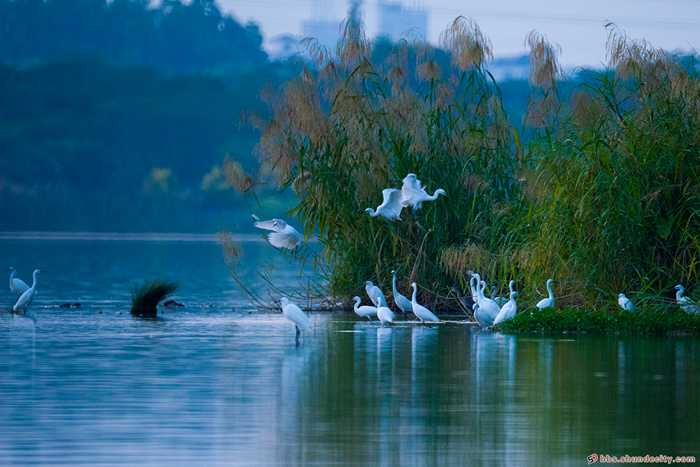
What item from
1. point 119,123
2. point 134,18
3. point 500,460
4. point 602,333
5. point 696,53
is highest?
point 134,18

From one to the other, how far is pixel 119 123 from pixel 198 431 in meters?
86.8

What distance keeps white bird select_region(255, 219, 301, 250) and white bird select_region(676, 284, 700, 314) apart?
651cm

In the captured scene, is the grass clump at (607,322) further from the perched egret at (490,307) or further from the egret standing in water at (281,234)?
the egret standing in water at (281,234)

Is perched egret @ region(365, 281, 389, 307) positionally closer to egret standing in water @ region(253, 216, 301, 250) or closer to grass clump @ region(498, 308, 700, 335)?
egret standing in water @ region(253, 216, 301, 250)

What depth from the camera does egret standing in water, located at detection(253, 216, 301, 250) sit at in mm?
16938

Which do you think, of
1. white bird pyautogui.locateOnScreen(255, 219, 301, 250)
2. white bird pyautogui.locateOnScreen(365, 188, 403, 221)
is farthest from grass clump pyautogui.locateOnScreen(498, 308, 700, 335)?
white bird pyautogui.locateOnScreen(255, 219, 301, 250)

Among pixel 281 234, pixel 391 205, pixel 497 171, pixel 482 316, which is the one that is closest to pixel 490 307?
pixel 482 316

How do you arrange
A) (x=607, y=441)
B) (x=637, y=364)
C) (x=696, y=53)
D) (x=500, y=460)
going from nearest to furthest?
1. (x=500, y=460)
2. (x=607, y=441)
3. (x=637, y=364)
4. (x=696, y=53)

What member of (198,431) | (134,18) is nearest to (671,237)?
(198,431)

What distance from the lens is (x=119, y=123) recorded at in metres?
90.5

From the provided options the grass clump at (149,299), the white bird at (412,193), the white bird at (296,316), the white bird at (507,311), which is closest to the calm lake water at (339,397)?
the white bird at (296,316)

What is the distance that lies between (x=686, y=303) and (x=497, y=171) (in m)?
4.85

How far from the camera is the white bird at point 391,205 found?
1563 cm

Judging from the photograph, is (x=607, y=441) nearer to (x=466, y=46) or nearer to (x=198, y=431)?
(x=198, y=431)
